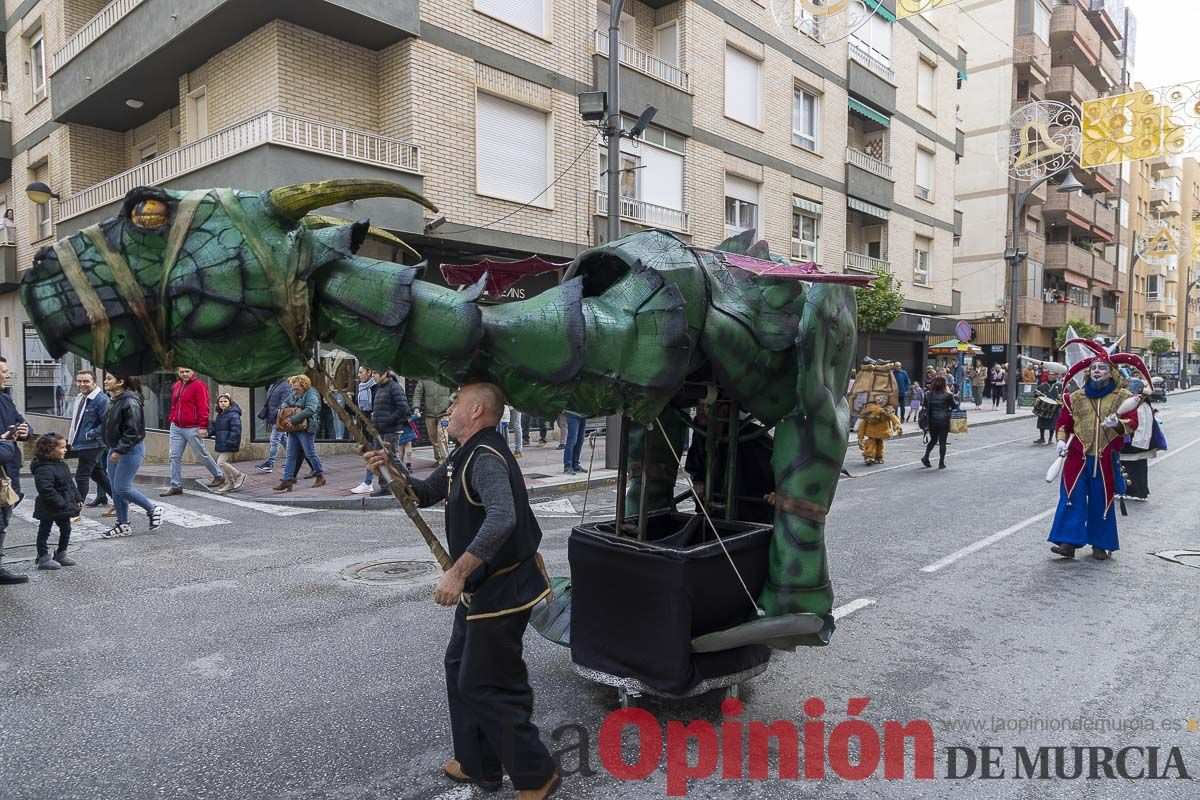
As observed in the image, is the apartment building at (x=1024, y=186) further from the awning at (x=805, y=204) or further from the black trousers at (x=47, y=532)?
the black trousers at (x=47, y=532)

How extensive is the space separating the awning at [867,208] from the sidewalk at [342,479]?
13526 mm

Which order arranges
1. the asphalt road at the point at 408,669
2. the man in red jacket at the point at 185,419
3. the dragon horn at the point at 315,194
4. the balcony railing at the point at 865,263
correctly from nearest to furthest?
the dragon horn at the point at 315,194 < the asphalt road at the point at 408,669 < the man in red jacket at the point at 185,419 < the balcony railing at the point at 865,263

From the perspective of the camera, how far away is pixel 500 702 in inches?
115

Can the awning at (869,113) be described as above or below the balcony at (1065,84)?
below

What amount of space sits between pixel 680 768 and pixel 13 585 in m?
5.85

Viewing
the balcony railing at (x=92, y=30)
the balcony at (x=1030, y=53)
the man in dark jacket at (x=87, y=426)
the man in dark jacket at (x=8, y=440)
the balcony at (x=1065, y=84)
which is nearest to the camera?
the man in dark jacket at (x=8, y=440)

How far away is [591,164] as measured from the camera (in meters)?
15.6

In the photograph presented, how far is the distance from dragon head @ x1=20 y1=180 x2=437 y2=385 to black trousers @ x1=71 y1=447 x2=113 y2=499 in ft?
23.4

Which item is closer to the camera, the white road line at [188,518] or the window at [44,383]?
the white road line at [188,518]

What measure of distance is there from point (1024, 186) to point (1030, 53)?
6.62 meters

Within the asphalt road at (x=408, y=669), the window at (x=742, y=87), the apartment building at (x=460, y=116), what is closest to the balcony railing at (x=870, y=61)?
the apartment building at (x=460, y=116)

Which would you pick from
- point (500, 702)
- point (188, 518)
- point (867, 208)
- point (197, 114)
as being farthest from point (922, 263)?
point (500, 702)

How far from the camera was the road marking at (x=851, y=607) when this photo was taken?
5.30m

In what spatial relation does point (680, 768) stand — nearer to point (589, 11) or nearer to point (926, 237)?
point (589, 11)
